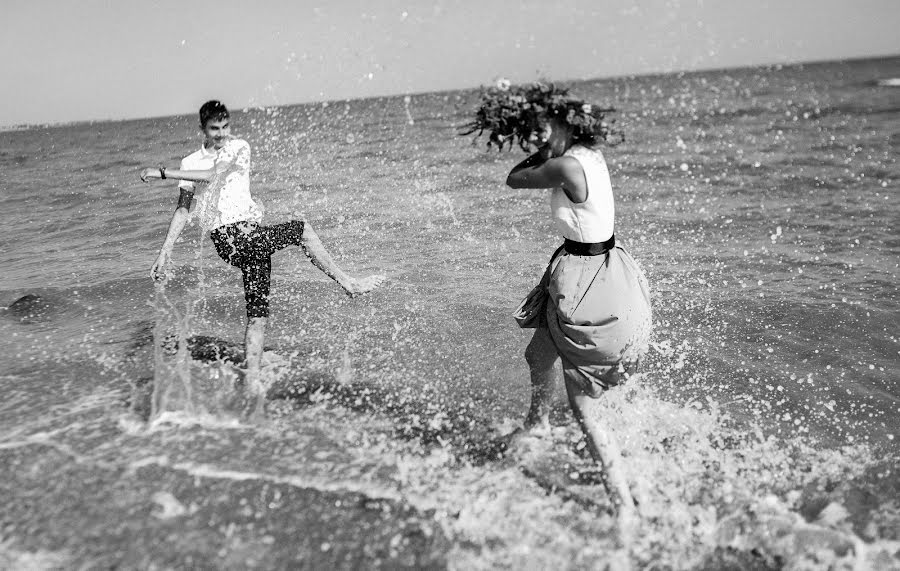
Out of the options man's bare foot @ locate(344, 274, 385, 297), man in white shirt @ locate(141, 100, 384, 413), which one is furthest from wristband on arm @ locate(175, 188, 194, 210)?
Result: man's bare foot @ locate(344, 274, 385, 297)

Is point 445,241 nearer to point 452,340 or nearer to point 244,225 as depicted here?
point 452,340

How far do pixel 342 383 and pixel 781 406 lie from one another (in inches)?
123

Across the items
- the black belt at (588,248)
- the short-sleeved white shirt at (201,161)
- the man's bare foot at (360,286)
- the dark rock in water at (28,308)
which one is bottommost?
the dark rock in water at (28,308)

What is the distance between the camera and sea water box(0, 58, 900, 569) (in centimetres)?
316

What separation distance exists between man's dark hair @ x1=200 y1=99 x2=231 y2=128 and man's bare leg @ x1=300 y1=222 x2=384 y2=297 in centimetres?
101

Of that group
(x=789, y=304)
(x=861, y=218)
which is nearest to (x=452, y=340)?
(x=789, y=304)

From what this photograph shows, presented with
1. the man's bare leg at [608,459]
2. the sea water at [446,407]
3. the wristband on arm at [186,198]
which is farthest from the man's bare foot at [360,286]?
the man's bare leg at [608,459]

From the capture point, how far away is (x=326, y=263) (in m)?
5.54

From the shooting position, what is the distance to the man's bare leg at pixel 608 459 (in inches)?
129

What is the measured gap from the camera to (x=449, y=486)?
3.57 meters

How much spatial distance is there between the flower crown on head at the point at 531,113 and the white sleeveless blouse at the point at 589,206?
12 cm

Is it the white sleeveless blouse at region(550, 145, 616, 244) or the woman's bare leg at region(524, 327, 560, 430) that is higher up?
the white sleeveless blouse at region(550, 145, 616, 244)

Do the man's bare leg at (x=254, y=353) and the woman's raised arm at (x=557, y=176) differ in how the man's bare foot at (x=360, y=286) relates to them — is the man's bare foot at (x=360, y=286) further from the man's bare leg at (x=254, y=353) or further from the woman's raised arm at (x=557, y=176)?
the woman's raised arm at (x=557, y=176)

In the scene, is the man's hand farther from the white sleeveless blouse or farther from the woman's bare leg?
the white sleeveless blouse
